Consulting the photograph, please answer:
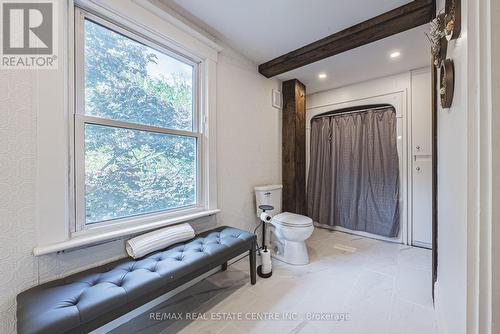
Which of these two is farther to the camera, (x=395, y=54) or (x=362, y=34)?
(x=395, y=54)

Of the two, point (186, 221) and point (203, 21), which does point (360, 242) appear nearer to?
point (186, 221)

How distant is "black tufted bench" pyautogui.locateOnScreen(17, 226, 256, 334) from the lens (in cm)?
82

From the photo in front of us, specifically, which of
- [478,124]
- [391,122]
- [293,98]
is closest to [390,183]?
[391,122]

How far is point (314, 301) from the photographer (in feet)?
5.09

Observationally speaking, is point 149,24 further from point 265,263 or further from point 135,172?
point 265,263

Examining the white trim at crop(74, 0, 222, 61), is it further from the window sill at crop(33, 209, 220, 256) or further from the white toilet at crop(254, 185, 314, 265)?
the white toilet at crop(254, 185, 314, 265)

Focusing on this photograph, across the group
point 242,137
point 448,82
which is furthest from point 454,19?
point 242,137

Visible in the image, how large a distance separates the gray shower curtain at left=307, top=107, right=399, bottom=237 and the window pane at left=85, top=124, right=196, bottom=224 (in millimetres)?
2149

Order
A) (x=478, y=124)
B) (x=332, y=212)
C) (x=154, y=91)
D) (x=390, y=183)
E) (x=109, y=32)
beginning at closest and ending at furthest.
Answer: (x=478, y=124), (x=109, y=32), (x=154, y=91), (x=390, y=183), (x=332, y=212)

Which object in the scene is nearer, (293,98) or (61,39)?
(61,39)

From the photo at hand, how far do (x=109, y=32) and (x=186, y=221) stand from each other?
4.84 feet

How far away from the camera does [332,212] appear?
3.12m

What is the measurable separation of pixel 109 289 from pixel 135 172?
0.75 m

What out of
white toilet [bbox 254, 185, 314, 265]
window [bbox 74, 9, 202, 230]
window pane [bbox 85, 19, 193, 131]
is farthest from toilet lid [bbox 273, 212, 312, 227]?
window pane [bbox 85, 19, 193, 131]
